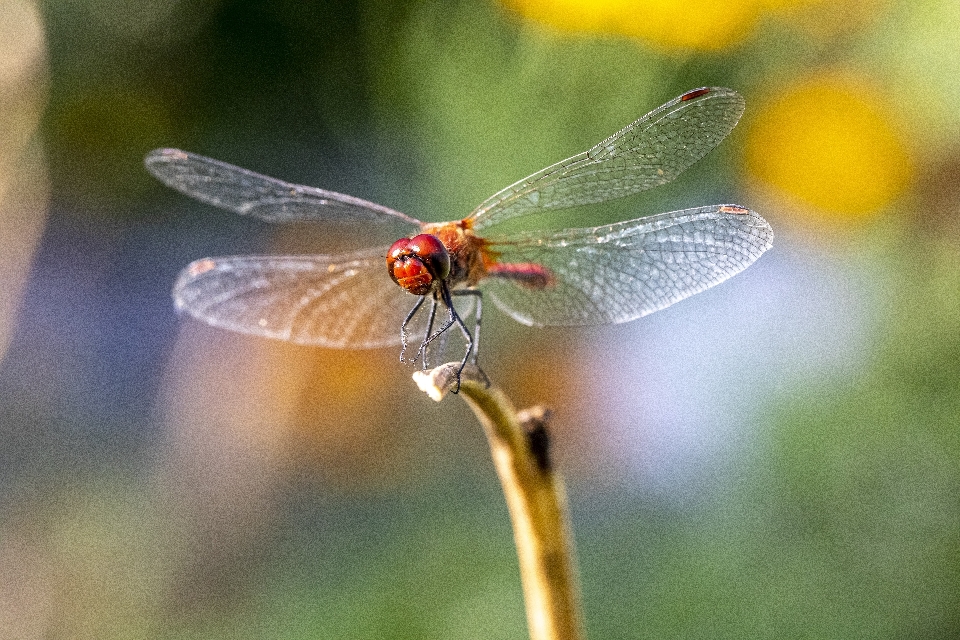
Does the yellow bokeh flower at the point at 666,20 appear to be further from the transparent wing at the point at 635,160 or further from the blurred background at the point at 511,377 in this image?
the transparent wing at the point at 635,160

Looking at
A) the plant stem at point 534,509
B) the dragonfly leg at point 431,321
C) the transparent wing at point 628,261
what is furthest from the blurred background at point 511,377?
the plant stem at point 534,509

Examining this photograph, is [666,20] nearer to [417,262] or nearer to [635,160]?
[635,160]

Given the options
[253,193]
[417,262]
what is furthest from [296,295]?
[417,262]

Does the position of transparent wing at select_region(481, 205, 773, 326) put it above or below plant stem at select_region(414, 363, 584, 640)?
above

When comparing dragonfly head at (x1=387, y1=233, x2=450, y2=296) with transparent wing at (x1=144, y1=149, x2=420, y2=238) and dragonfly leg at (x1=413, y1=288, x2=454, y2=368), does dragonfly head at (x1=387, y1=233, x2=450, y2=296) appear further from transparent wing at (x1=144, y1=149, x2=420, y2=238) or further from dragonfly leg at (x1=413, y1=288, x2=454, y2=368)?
transparent wing at (x1=144, y1=149, x2=420, y2=238)

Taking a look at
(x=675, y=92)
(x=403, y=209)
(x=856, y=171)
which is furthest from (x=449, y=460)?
(x=856, y=171)

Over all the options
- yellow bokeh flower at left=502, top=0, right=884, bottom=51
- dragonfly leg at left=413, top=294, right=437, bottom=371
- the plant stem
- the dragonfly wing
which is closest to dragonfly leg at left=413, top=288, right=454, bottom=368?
dragonfly leg at left=413, top=294, right=437, bottom=371
